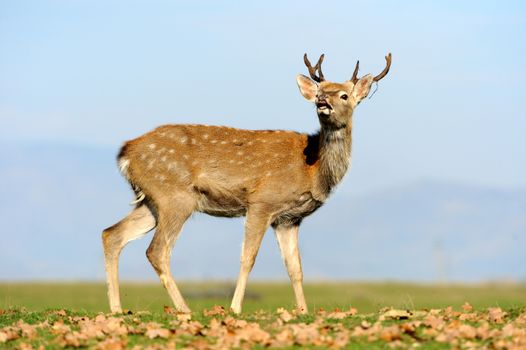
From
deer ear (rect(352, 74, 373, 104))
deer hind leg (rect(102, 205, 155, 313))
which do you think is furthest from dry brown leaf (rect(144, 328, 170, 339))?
deer ear (rect(352, 74, 373, 104))

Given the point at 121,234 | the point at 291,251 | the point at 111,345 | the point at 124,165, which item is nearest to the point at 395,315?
the point at 291,251

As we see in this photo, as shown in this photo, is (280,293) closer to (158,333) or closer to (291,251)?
(291,251)

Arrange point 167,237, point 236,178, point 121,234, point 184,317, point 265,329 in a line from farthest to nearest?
point 121,234, point 236,178, point 167,237, point 184,317, point 265,329

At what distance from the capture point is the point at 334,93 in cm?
1606

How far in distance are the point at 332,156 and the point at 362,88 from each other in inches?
42.8

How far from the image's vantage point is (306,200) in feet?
53.9

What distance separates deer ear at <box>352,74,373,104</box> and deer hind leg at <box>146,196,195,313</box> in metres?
2.75

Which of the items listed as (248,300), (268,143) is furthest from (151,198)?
(248,300)

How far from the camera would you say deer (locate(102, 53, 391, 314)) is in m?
16.1

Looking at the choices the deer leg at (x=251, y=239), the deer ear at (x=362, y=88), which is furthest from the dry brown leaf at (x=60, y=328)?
the deer ear at (x=362, y=88)

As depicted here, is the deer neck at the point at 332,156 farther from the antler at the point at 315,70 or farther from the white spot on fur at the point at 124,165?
the white spot on fur at the point at 124,165

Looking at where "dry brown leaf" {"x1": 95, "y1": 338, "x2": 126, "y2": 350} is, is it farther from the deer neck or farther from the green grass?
the green grass

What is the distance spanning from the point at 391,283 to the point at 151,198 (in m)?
45.0

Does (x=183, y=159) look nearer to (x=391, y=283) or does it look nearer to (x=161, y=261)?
(x=161, y=261)
